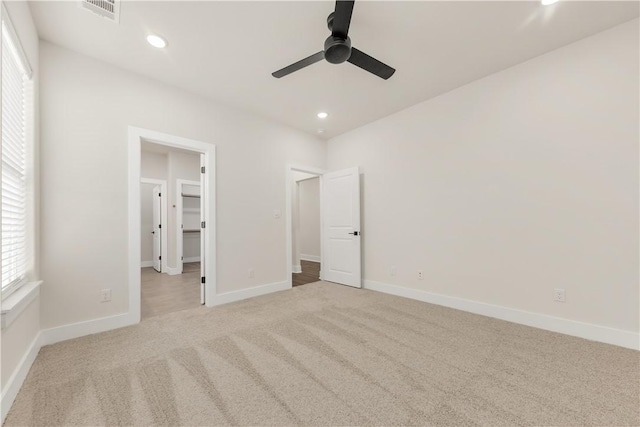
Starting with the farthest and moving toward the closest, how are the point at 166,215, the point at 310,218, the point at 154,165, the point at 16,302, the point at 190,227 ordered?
the point at 310,218 → the point at 190,227 → the point at 154,165 → the point at 166,215 → the point at 16,302

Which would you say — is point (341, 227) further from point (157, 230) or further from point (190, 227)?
point (190, 227)

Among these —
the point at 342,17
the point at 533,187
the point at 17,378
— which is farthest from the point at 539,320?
the point at 17,378

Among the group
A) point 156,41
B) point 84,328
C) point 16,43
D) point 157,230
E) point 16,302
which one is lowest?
point 84,328

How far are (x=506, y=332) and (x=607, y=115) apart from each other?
2179mm

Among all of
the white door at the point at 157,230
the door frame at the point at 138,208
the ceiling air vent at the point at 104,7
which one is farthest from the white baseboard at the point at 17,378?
the white door at the point at 157,230

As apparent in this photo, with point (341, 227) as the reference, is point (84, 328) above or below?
below

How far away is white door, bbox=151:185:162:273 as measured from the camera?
596cm

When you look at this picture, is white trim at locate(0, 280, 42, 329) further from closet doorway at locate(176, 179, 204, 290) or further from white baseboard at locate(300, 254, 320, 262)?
white baseboard at locate(300, 254, 320, 262)

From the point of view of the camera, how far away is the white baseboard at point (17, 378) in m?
1.45

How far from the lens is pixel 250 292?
3742 millimetres

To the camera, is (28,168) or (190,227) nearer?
(28,168)

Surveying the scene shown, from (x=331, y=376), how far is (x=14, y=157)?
9.05ft

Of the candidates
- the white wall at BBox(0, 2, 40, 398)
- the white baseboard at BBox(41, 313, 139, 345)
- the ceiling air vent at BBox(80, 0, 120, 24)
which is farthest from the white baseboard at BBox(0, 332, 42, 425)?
the ceiling air vent at BBox(80, 0, 120, 24)

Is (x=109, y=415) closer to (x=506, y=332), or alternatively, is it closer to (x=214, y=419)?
(x=214, y=419)
